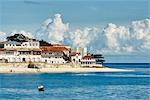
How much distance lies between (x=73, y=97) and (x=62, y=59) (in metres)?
104

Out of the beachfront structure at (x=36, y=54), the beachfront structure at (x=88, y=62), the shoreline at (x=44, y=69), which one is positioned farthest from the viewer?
the beachfront structure at (x=88, y=62)

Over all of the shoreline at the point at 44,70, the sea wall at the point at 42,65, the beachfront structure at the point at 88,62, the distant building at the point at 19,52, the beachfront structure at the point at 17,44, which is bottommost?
the shoreline at the point at 44,70

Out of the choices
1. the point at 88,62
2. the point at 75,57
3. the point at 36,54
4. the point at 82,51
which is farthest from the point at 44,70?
the point at 82,51

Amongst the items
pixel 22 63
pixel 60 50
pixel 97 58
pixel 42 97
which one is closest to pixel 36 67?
pixel 22 63

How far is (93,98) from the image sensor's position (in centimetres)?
6100

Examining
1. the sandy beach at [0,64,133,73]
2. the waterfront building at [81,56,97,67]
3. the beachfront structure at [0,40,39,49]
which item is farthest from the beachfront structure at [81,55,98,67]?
the beachfront structure at [0,40,39,49]

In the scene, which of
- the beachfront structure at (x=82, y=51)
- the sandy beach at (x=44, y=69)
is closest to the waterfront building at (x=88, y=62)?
the sandy beach at (x=44, y=69)

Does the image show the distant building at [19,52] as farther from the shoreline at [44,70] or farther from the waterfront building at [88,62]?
the waterfront building at [88,62]

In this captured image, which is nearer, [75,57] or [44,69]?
[44,69]

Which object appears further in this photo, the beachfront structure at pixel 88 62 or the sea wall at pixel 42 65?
the beachfront structure at pixel 88 62

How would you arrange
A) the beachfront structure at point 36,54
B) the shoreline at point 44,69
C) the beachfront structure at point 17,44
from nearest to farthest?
the shoreline at point 44,69, the beachfront structure at point 36,54, the beachfront structure at point 17,44

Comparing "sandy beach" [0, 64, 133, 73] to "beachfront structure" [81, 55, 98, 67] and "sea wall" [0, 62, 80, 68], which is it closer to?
"sea wall" [0, 62, 80, 68]

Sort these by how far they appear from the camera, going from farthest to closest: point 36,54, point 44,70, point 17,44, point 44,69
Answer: point 17,44 < point 36,54 < point 44,69 < point 44,70

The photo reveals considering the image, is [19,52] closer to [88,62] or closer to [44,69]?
[44,69]
